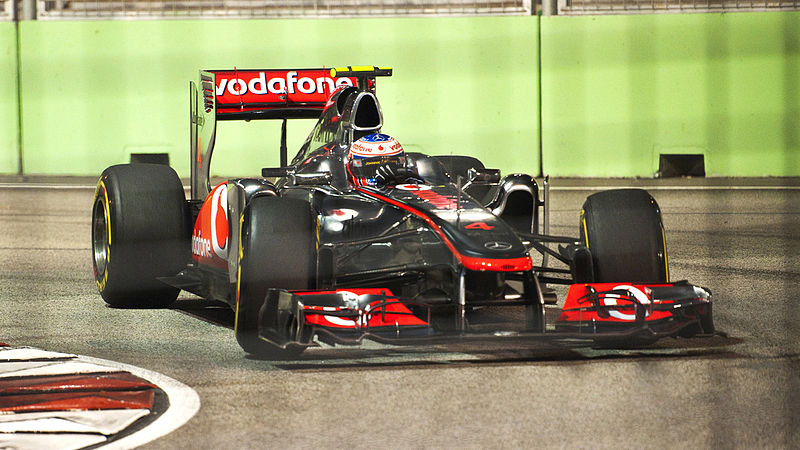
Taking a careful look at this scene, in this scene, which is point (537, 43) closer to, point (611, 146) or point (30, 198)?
point (611, 146)

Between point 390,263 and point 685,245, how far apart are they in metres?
4.37

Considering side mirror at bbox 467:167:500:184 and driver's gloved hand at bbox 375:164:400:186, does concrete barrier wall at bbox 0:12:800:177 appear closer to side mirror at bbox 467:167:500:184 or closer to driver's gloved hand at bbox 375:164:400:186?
side mirror at bbox 467:167:500:184

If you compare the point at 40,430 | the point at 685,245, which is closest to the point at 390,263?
the point at 40,430

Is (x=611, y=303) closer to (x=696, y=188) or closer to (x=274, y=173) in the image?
(x=274, y=173)

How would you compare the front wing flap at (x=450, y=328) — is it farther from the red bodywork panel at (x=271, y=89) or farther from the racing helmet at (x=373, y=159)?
the red bodywork panel at (x=271, y=89)

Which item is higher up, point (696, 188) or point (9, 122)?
point (9, 122)

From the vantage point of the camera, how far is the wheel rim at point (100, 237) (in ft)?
25.8

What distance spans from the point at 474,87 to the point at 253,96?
9.35 m

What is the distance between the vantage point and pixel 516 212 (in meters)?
7.62

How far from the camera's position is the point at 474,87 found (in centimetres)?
1755

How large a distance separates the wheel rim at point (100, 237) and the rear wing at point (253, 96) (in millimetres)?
668

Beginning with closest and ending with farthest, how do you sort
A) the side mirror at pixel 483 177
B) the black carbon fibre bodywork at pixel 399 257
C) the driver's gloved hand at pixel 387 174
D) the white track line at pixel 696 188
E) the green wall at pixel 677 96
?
the black carbon fibre bodywork at pixel 399 257 → the driver's gloved hand at pixel 387 174 → the side mirror at pixel 483 177 → the white track line at pixel 696 188 → the green wall at pixel 677 96

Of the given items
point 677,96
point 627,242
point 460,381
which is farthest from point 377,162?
point 677,96

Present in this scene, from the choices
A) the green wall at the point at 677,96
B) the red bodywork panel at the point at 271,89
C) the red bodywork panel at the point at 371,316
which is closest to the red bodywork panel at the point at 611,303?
the red bodywork panel at the point at 371,316
